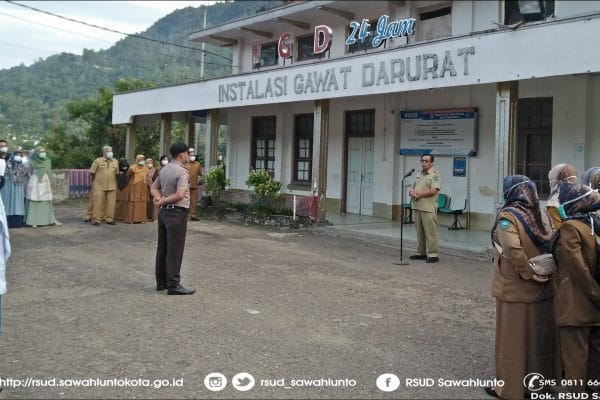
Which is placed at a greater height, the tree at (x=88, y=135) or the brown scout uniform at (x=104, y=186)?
the tree at (x=88, y=135)

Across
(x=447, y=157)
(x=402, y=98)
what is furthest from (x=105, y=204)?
(x=447, y=157)

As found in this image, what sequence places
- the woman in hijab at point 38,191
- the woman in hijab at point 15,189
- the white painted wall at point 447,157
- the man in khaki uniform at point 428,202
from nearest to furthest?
the man in khaki uniform at point 428,202 → the white painted wall at point 447,157 → the woman in hijab at point 15,189 → the woman in hijab at point 38,191

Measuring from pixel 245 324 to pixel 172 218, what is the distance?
182 cm

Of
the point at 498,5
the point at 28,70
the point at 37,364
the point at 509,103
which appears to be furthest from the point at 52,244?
the point at 28,70

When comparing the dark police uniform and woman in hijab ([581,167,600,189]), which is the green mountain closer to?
the dark police uniform

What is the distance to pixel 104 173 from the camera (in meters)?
13.0

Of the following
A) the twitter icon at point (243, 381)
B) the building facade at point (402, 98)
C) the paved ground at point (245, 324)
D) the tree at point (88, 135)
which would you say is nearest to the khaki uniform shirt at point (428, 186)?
the paved ground at point (245, 324)

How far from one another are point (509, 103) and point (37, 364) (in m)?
8.26

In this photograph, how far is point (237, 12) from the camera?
76062 millimetres

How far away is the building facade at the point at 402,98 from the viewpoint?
955 centimetres

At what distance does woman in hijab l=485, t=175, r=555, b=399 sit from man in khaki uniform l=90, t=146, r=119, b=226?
10.9 meters

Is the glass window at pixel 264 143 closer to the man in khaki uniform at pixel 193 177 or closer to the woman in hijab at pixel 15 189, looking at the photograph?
the man in khaki uniform at pixel 193 177

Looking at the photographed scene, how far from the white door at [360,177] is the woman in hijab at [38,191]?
311 inches

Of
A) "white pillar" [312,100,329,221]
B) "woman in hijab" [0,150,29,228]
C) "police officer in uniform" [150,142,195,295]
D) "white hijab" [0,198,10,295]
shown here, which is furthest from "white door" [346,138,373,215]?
"white hijab" [0,198,10,295]
